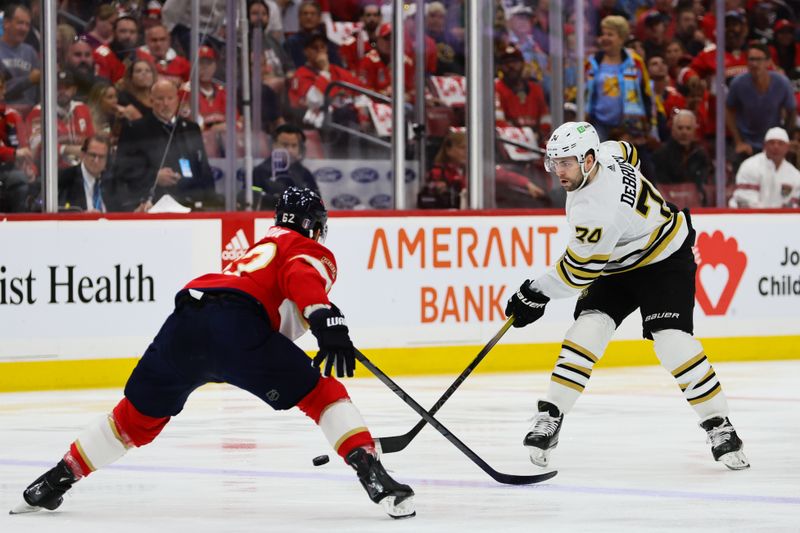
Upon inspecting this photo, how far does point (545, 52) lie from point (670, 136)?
1099 mm

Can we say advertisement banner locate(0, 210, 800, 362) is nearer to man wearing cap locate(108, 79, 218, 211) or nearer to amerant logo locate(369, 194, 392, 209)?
amerant logo locate(369, 194, 392, 209)

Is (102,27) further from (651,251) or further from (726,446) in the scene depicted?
(726,446)

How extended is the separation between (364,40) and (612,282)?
4.04 meters

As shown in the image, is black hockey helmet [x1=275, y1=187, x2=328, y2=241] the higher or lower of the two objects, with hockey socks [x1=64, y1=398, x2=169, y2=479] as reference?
higher

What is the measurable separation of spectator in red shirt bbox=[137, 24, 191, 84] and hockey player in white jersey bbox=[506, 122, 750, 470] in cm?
358

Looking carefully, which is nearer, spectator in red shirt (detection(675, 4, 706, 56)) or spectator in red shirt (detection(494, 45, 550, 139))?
spectator in red shirt (detection(494, 45, 550, 139))

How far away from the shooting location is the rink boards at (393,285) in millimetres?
7977

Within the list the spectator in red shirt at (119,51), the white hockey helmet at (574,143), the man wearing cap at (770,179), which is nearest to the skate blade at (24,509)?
the white hockey helmet at (574,143)

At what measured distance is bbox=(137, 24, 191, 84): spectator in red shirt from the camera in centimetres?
858

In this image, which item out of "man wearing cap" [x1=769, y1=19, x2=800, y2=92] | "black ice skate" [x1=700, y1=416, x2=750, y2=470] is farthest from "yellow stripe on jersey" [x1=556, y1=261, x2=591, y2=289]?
"man wearing cap" [x1=769, y1=19, x2=800, y2=92]

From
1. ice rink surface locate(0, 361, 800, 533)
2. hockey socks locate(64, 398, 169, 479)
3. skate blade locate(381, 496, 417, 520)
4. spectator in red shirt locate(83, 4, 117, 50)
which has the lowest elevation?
ice rink surface locate(0, 361, 800, 533)

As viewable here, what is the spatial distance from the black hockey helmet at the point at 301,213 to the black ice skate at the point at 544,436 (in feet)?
4.40

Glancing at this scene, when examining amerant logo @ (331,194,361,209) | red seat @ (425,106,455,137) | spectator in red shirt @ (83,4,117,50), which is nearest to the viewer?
spectator in red shirt @ (83,4,117,50)

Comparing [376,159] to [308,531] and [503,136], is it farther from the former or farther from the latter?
[308,531]
